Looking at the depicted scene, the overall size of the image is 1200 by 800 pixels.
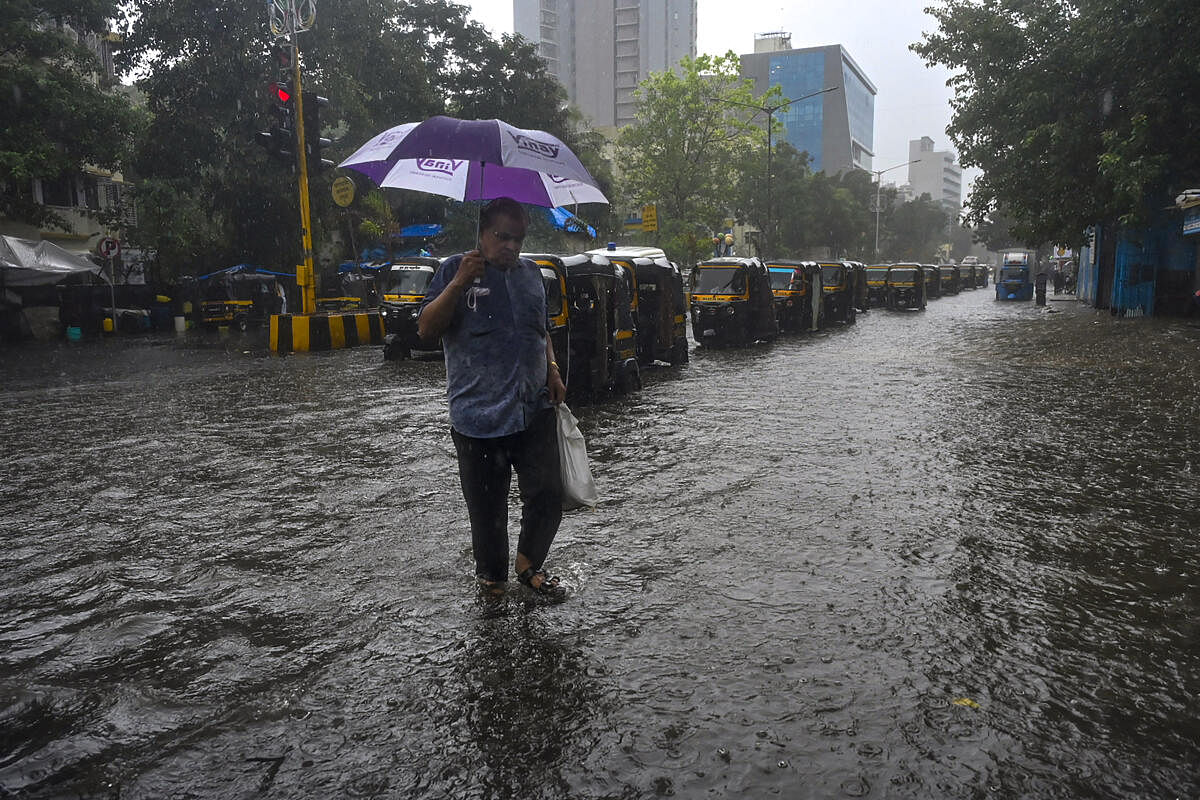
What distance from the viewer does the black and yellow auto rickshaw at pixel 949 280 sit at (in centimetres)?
6350

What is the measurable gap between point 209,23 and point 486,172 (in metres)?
29.8

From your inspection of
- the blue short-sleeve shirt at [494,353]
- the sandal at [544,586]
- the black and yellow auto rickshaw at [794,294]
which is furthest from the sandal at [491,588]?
the black and yellow auto rickshaw at [794,294]

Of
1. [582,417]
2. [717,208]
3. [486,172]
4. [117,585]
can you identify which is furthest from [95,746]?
[717,208]

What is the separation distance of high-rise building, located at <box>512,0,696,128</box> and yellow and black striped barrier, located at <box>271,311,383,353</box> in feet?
392

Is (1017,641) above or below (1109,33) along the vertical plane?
below

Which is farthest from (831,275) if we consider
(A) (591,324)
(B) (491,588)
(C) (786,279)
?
(B) (491,588)

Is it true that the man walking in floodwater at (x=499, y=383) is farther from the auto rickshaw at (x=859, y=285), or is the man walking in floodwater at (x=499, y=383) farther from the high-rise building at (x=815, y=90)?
the high-rise building at (x=815, y=90)

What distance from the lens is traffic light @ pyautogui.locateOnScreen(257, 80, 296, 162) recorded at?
1708 centimetres

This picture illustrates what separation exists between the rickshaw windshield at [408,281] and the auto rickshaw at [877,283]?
2639 centimetres

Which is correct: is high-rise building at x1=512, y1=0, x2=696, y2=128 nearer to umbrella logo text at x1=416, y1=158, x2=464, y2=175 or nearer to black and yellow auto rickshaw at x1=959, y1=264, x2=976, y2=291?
black and yellow auto rickshaw at x1=959, y1=264, x2=976, y2=291

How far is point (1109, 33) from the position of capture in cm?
2539

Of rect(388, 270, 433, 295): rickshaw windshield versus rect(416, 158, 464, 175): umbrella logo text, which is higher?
rect(416, 158, 464, 175): umbrella logo text

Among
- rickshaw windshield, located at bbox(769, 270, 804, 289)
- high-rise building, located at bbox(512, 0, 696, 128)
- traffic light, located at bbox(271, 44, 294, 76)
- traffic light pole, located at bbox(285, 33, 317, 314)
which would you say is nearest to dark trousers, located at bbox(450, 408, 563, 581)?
traffic light pole, located at bbox(285, 33, 317, 314)

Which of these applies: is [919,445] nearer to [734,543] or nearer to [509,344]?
[734,543]
